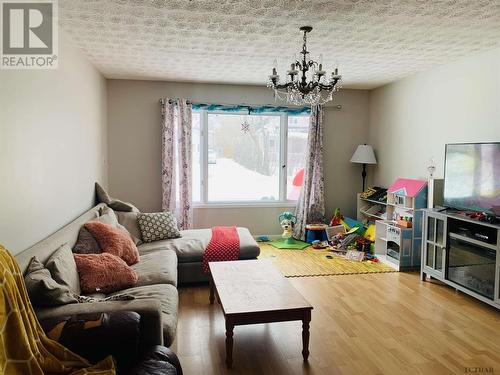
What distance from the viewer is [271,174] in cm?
589

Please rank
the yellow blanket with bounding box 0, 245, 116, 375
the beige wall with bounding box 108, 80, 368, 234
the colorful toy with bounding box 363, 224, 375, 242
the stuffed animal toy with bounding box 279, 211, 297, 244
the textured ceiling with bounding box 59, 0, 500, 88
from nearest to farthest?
the yellow blanket with bounding box 0, 245, 116, 375
the textured ceiling with bounding box 59, 0, 500, 88
the colorful toy with bounding box 363, 224, 375, 242
the beige wall with bounding box 108, 80, 368, 234
the stuffed animal toy with bounding box 279, 211, 297, 244

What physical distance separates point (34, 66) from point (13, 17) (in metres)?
0.38

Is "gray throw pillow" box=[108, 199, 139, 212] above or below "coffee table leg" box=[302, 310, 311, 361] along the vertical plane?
above

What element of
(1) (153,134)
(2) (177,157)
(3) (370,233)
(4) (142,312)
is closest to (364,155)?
(3) (370,233)

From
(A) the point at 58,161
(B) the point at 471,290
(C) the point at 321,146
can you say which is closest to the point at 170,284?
(A) the point at 58,161

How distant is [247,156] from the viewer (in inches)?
228

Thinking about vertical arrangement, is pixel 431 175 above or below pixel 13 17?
below

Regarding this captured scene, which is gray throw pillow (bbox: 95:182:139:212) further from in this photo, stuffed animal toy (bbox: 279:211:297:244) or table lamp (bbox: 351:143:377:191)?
table lamp (bbox: 351:143:377:191)

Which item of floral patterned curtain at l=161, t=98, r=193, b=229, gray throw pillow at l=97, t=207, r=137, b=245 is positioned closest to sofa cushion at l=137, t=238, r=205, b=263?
gray throw pillow at l=97, t=207, r=137, b=245

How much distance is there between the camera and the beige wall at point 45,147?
2.18m

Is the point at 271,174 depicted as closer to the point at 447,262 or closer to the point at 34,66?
the point at 447,262

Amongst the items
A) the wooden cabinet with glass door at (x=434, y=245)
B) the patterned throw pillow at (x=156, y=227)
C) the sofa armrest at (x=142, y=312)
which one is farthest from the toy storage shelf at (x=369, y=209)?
the sofa armrest at (x=142, y=312)

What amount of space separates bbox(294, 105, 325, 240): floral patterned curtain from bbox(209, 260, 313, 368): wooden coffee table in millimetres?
2861

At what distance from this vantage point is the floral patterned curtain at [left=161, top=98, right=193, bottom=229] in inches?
207
